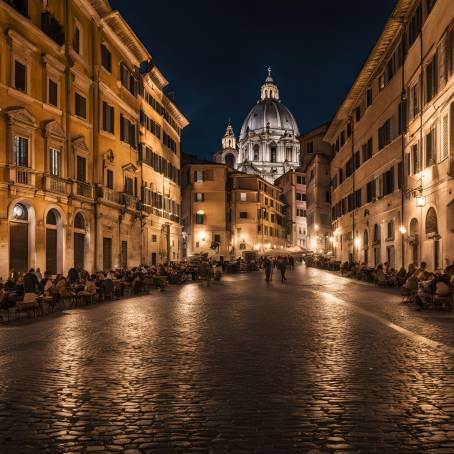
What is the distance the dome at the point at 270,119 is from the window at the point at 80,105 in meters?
153

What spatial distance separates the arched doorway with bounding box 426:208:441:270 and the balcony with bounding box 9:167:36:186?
59.2ft

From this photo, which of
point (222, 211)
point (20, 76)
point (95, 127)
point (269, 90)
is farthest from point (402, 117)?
point (269, 90)

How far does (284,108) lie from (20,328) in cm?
18420

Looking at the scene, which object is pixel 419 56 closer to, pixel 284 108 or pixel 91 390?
pixel 91 390

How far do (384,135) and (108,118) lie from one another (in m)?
17.0

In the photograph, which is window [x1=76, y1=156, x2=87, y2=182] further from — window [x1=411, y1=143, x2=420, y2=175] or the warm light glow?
the warm light glow

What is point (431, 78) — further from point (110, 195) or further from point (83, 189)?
point (110, 195)

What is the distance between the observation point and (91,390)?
8.20 meters

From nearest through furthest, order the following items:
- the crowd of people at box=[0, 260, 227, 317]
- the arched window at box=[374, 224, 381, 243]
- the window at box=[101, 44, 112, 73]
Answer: the crowd of people at box=[0, 260, 227, 317] → the window at box=[101, 44, 112, 73] → the arched window at box=[374, 224, 381, 243]

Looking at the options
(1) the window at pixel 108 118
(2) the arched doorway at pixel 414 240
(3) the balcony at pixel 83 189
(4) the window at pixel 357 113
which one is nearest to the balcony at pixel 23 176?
(3) the balcony at pixel 83 189

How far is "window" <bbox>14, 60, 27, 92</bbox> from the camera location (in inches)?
1059

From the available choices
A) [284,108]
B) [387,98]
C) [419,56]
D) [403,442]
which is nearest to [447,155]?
[419,56]

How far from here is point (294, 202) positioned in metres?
128

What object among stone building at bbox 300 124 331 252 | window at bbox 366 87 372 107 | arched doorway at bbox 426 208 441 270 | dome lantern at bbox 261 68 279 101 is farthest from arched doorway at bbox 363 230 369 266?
dome lantern at bbox 261 68 279 101
